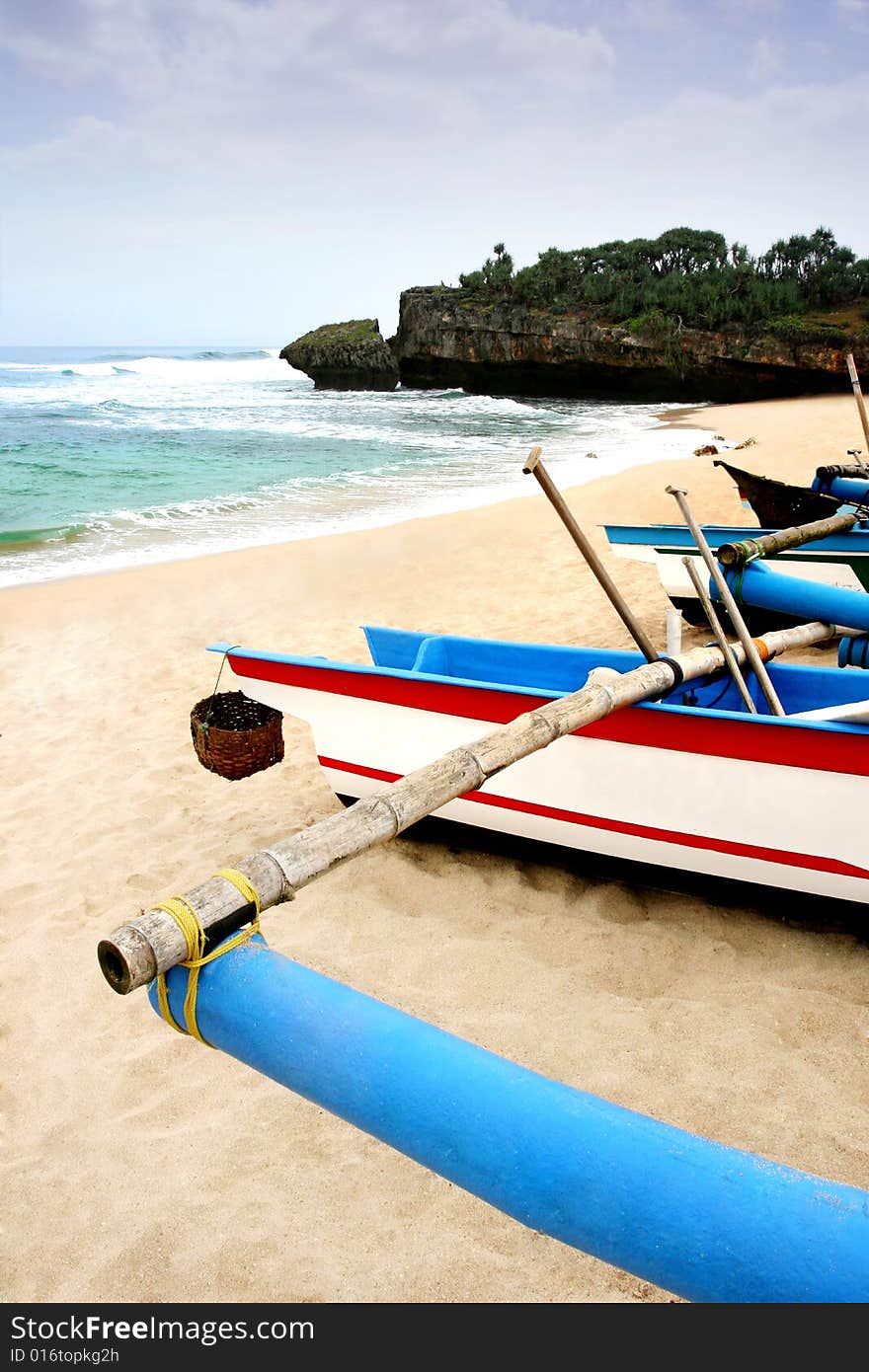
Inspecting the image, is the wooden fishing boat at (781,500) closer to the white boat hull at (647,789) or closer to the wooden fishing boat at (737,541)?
the wooden fishing boat at (737,541)

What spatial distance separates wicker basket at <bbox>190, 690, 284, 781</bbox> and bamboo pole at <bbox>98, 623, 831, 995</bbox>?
5.28ft

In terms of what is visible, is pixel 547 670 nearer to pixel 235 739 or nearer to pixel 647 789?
pixel 647 789

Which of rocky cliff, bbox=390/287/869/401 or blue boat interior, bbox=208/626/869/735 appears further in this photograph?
rocky cliff, bbox=390/287/869/401

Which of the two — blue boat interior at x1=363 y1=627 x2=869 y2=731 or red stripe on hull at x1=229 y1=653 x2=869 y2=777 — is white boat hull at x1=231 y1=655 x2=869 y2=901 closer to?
red stripe on hull at x1=229 y1=653 x2=869 y2=777

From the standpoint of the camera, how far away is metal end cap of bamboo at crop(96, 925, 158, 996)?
1.64 m

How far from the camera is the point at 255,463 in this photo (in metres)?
19.4

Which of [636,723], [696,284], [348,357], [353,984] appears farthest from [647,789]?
→ [348,357]

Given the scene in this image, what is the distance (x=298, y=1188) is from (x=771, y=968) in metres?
1.84

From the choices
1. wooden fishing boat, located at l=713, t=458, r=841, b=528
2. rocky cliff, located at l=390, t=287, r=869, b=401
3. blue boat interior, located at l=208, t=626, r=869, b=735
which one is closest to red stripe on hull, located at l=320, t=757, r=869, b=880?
blue boat interior, located at l=208, t=626, r=869, b=735

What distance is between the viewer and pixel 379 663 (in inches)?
192

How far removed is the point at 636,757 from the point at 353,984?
1413 millimetres

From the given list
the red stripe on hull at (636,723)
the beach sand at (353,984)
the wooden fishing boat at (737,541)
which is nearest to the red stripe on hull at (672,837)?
the beach sand at (353,984)
